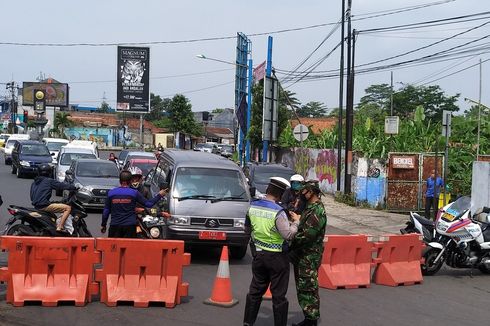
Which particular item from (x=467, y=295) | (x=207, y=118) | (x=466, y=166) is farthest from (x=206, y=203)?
(x=207, y=118)

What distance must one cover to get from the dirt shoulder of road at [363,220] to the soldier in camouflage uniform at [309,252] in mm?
11119

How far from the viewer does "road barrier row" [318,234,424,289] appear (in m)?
9.73

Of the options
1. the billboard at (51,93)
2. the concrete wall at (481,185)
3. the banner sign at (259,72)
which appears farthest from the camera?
the billboard at (51,93)

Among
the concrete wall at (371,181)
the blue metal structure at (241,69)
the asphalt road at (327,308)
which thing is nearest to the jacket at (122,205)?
the asphalt road at (327,308)

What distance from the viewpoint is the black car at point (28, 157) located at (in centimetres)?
2927

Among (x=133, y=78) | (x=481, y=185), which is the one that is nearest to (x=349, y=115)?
(x=481, y=185)

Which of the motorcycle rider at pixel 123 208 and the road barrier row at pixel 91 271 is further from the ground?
the motorcycle rider at pixel 123 208

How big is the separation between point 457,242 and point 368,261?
2.06m

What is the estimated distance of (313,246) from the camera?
7.20 m

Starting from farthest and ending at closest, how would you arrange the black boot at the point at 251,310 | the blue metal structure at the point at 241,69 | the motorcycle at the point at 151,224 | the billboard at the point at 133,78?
the billboard at the point at 133,78 → the blue metal structure at the point at 241,69 → the motorcycle at the point at 151,224 → the black boot at the point at 251,310

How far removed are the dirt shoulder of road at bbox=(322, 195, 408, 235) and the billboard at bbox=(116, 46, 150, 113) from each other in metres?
31.2

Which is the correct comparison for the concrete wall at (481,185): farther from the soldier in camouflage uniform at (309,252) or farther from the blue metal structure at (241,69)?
the blue metal structure at (241,69)

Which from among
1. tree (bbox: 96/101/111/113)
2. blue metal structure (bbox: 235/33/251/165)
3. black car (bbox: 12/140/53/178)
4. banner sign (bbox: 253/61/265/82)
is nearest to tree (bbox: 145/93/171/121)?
tree (bbox: 96/101/111/113)

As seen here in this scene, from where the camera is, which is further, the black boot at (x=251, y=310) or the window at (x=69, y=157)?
the window at (x=69, y=157)
